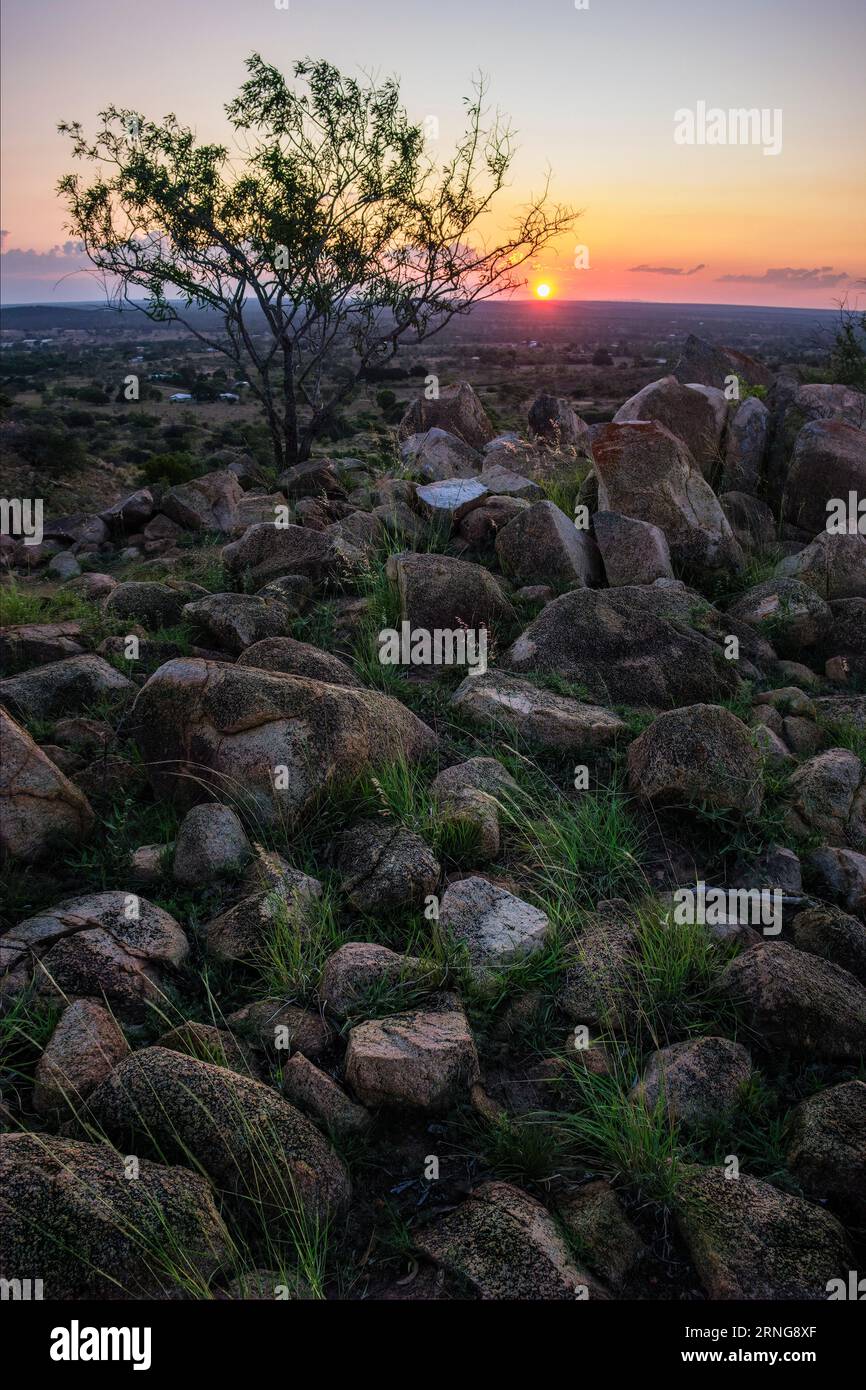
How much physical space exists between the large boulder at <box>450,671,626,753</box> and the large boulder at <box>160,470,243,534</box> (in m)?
6.65

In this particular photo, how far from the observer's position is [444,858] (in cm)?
426

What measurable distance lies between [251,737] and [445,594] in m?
2.18

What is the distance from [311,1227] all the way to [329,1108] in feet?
1.21

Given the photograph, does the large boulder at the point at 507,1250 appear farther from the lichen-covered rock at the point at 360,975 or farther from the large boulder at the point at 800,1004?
the large boulder at the point at 800,1004

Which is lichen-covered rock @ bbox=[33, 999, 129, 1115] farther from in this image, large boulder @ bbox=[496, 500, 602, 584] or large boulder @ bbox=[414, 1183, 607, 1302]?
large boulder @ bbox=[496, 500, 602, 584]

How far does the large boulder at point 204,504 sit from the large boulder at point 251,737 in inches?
275

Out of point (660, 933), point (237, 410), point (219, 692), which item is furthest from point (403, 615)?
point (237, 410)

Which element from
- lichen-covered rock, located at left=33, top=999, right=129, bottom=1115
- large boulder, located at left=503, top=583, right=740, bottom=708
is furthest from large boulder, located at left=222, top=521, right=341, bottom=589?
lichen-covered rock, located at left=33, top=999, right=129, bottom=1115

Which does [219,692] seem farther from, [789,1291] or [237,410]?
[237,410]

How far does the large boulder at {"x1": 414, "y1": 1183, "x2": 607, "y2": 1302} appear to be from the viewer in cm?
250

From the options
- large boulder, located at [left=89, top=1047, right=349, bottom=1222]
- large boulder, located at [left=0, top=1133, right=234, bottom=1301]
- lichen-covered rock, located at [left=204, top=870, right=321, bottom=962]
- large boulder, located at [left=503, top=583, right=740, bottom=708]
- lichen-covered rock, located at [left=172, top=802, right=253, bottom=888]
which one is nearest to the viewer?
large boulder, located at [left=0, top=1133, right=234, bottom=1301]

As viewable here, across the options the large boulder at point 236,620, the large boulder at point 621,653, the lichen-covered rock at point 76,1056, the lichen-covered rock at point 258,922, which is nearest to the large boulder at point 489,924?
the lichen-covered rock at point 258,922

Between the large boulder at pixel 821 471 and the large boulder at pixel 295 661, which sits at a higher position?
the large boulder at pixel 821 471

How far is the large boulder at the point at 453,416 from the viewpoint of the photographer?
1134 cm
